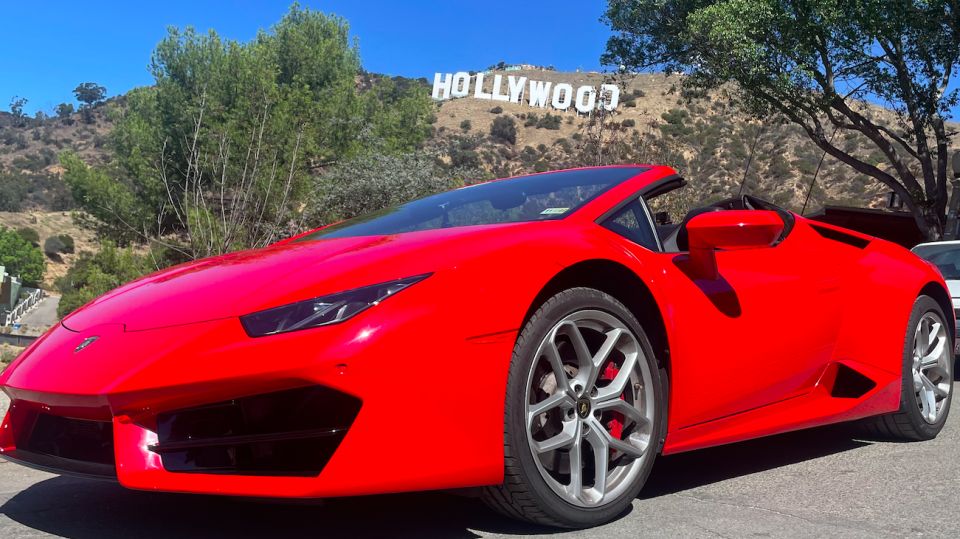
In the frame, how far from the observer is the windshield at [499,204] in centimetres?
322

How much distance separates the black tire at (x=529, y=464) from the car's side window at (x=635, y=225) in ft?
1.49

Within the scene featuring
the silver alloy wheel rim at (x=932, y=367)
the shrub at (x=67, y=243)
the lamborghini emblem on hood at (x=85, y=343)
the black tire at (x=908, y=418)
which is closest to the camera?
the lamborghini emblem on hood at (x=85, y=343)

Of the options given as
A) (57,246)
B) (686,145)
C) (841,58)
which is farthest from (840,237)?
(57,246)

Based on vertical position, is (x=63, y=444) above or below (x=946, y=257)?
below

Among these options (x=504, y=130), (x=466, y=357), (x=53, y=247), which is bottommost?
(x=53, y=247)

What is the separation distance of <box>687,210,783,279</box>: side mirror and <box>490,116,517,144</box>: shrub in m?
70.2

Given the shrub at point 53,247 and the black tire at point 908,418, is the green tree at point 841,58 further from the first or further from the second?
the shrub at point 53,247

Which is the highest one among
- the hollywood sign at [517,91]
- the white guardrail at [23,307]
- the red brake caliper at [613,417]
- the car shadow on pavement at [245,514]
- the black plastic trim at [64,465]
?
the hollywood sign at [517,91]

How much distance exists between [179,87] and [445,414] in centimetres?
2809

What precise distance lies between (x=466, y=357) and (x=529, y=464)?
38 centimetres

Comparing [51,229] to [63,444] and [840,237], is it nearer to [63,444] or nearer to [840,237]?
[840,237]

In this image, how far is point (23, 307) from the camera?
59.8 metres

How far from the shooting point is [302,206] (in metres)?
24.4

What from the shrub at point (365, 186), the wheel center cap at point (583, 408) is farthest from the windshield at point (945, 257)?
the shrub at point (365, 186)
